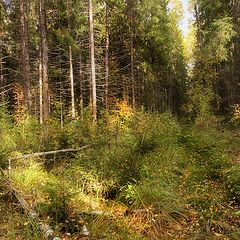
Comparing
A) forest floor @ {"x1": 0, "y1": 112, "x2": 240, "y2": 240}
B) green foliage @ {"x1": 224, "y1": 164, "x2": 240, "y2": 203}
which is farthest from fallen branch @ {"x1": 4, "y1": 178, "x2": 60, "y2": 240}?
green foliage @ {"x1": 224, "y1": 164, "x2": 240, "y2": 203}

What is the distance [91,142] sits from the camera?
9148 mm

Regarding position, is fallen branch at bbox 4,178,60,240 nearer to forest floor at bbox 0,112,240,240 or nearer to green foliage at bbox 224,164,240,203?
forest floor at bbox 0,112,240,240

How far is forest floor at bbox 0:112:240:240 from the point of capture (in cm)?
518

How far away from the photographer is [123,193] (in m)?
6.60

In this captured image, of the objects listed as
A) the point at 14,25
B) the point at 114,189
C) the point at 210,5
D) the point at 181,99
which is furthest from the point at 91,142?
the point at 181,99

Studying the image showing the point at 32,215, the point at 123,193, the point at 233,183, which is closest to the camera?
the point at 32,215

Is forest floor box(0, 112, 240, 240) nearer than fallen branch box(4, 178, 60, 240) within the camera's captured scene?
No

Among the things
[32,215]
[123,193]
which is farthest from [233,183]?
[32,215]

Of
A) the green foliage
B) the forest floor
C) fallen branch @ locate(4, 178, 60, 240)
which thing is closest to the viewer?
fallen branch @ locate(4, 178, 60, 240)

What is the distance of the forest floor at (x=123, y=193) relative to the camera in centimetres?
518

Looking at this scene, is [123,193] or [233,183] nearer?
[123,193]

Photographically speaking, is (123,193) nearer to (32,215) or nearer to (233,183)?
(32,215)

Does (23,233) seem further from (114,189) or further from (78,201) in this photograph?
(114,189)

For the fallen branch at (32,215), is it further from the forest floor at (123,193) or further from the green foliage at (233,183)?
the green foliage at (233,183)
